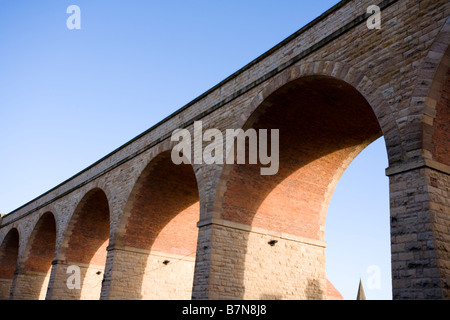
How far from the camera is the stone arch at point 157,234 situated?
51.9ft

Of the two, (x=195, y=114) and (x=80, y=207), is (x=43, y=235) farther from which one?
(x=195, y=114)

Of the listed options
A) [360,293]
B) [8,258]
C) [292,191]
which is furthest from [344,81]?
[360,293]

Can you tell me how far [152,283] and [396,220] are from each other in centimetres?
1173

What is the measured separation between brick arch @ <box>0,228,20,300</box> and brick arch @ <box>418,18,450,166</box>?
27.3 meters

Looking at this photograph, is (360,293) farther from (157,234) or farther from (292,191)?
(292,191)

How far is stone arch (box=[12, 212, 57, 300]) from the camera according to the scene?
79.7 ft

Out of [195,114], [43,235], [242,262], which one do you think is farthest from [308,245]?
[43,235]

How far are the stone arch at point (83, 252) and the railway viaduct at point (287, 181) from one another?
0.18ft

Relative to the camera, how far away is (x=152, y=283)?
16.9 m

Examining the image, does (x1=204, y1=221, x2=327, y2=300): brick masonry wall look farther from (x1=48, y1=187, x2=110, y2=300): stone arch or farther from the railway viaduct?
(x1=48, y1=187, x2=110, y2=300): stone arch

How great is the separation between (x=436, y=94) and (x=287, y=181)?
631 centimetres
